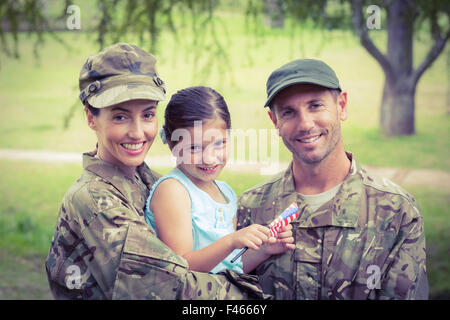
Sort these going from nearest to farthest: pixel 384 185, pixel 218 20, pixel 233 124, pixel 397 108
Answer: pixel 384 185 < pixel 218 20 < pixel 397 108 < pixel 233 124

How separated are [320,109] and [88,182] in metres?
1.11

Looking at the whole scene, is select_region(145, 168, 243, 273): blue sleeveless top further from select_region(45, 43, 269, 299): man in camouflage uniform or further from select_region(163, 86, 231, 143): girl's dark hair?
select_region(163, 86, 231, 143): girl's dark hair

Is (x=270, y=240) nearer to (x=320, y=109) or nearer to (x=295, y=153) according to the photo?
(x=295, y=153)

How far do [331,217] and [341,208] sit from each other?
0.06 meters

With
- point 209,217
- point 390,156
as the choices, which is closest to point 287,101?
point 209,217

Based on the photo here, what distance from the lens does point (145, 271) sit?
2.31 metres

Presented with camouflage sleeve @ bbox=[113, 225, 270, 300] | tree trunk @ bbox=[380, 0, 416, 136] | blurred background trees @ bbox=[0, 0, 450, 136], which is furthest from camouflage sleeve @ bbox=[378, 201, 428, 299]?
tree trunk @ bbox=[380, 0, 416, 136]

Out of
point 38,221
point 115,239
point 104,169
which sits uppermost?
point 104,169

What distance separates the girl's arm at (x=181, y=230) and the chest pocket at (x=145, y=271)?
0.39ft

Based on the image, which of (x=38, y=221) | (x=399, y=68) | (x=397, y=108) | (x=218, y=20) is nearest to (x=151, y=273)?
(x=218, y=20)

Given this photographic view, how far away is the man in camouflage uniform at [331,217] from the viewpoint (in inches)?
97.3

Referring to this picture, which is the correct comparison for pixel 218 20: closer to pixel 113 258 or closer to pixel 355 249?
pixel 355 249

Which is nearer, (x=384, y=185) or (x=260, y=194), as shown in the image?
(x=384, y=185)

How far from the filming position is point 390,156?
8.58 meters
